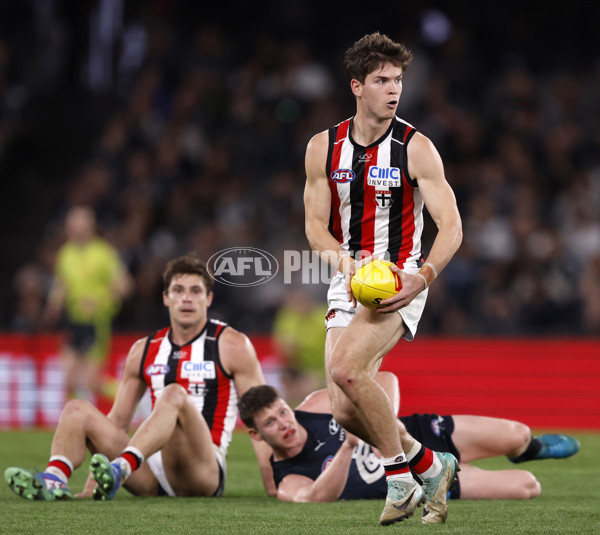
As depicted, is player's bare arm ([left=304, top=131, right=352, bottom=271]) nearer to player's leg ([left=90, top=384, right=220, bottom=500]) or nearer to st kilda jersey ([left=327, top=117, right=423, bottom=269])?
st kilda jersey ([left=327, top=117, right=423, bottom=269])

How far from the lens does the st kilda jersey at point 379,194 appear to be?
522 centimetres

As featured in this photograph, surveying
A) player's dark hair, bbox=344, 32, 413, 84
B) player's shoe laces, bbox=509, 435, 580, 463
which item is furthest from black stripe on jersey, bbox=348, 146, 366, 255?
player's shoe laces, bbox=509, 435, 580, 463

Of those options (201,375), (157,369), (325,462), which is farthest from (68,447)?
(325,462)

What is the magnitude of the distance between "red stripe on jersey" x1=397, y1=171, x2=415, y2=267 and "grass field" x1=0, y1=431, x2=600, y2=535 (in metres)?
1.30

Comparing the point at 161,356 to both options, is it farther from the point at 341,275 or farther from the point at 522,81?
→ the point at 522,81

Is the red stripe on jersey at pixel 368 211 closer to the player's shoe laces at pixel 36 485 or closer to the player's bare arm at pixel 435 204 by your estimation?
the player's bare arm at pixel 435 204

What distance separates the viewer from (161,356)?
6.77m

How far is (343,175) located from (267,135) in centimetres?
987

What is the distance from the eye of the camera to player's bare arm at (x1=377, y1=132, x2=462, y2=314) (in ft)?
16.4

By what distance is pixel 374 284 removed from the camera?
4828 millimetres

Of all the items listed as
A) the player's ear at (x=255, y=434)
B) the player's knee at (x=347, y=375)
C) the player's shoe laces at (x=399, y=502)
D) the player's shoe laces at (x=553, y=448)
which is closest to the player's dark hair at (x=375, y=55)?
the player's knee at (x=347, y=375)

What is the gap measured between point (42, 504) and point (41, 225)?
34.5ft

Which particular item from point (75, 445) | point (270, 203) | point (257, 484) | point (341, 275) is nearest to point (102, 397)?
point (270, 203)

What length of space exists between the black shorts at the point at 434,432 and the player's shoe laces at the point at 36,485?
2.05 m
